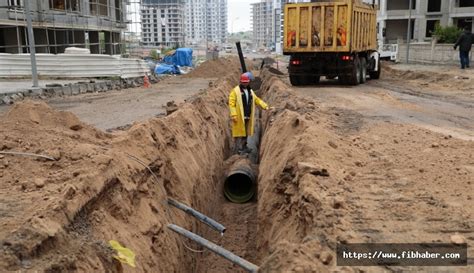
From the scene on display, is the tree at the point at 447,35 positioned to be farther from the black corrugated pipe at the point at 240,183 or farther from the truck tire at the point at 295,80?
the black corrugated pipe at the point at 240,183

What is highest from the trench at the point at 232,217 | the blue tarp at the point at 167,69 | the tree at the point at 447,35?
the tree at the point at 447,35

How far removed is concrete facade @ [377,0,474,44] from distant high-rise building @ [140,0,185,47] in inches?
1400

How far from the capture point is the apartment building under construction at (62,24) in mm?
23469

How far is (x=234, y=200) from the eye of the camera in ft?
31.5

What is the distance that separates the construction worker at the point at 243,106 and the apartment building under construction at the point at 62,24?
49.1ft

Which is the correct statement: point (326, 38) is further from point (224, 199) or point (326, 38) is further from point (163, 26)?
point (163, 26)

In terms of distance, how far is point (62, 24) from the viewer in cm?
2719

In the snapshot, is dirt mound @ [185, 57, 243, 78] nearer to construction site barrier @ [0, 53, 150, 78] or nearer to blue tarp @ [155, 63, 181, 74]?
blue tarp @ [155, 63, 181, 74]

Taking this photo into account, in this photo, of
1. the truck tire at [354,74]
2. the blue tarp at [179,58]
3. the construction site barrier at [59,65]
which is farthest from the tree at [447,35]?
the construction site barrier at [59,65]

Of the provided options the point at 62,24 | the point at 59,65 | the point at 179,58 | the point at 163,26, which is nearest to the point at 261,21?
the point at 163,26

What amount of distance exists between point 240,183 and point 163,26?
225 ft

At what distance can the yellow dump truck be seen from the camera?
15.8m

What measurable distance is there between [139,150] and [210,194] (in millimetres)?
2716

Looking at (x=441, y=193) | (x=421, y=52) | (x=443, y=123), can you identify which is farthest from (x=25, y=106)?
(x=421, y=52)
